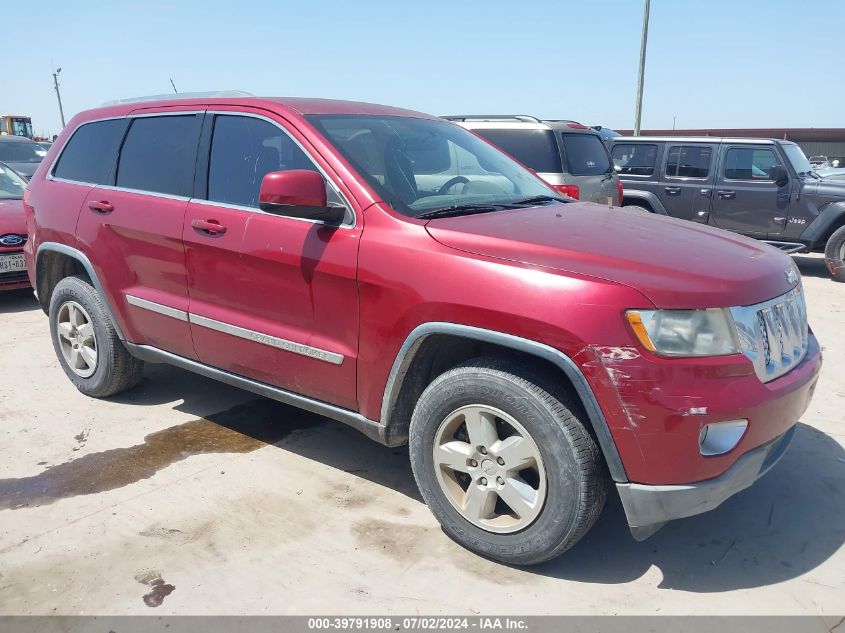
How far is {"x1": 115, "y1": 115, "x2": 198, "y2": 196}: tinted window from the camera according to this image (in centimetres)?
389

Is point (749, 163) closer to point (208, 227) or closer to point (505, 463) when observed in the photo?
point (208, 227)

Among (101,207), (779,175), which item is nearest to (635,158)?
(779,175)

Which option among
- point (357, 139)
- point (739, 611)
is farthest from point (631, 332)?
point (357, 139)

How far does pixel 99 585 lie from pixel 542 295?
2040 mm

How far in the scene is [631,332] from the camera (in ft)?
7.93

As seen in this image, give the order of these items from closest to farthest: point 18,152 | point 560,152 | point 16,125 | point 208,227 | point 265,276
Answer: point 265,276, point 208,227, point 560,152, point 18,152, point 16,125

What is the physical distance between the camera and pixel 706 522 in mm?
3199

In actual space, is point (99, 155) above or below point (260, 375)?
above

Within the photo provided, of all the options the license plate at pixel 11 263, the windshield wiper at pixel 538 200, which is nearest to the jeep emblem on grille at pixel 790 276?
the windshield wiper at pixel 538 200

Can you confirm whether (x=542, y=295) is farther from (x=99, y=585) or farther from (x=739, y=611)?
(x=99, y=585)

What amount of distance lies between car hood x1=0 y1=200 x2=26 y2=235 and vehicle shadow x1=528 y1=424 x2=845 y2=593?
650 cm

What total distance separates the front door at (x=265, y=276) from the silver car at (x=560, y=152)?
498cm

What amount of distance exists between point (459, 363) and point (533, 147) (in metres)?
5.83

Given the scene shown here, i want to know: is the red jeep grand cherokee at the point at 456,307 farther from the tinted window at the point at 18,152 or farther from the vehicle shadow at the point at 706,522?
the tinted window at the point at 18,152
